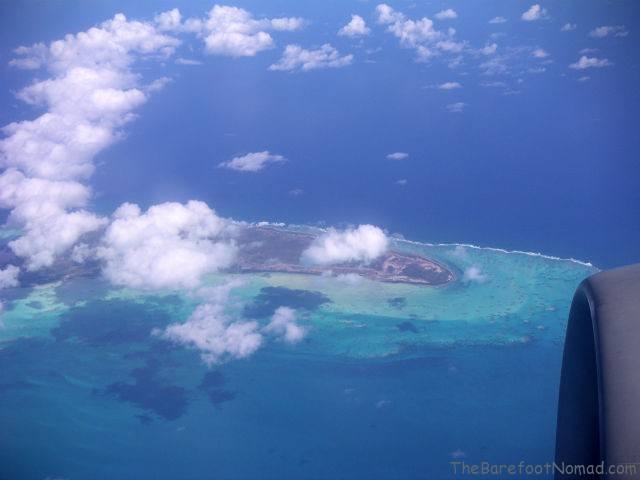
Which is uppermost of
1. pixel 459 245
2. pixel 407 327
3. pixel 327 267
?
pixel 459 245

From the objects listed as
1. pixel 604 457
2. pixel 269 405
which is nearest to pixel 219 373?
pixel 269 405

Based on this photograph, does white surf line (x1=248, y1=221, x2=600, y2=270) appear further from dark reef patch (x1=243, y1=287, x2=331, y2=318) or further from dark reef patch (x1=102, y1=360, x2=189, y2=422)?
dark reef patch (x1=102, y1=360, x2=189, y2=422)

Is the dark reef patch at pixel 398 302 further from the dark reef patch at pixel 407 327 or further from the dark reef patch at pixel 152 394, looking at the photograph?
the dark reef patch at pixel 152 394

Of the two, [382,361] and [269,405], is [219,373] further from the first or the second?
[382,361]

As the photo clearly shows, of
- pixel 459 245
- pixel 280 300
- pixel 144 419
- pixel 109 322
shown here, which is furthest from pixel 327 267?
pixel 144 419

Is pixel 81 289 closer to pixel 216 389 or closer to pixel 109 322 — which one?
pixel 109 322
